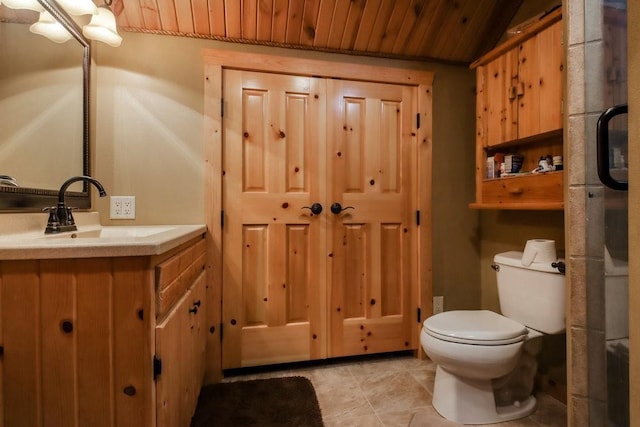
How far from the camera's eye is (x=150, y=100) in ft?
5.59

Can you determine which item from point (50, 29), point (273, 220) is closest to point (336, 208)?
point (273, 220)

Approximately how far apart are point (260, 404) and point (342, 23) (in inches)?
83.3

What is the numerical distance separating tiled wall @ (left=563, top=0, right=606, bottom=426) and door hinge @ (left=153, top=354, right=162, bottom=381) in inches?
46.6

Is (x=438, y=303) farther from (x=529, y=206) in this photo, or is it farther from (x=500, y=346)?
(x=529, y=206)

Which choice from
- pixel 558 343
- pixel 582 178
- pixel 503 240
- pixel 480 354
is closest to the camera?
pixel 582 178

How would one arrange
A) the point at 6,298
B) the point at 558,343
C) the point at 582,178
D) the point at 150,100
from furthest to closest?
the point at 150,100 → the point at 558,343 → the point at 582,178 → the point at 6,298

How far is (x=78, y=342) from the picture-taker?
78cm

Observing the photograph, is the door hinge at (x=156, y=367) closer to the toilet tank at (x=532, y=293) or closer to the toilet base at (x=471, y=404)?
the toilet base at (x=471, y=404)

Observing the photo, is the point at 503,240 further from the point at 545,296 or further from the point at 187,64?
the point at 187,64

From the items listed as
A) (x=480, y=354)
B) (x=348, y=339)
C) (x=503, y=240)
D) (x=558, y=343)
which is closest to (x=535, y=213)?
(x=503, y=240)

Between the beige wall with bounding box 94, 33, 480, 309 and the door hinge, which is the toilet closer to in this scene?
the door hinge

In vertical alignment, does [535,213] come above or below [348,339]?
above

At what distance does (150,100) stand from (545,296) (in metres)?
2.23

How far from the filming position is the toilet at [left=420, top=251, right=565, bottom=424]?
4.26ft
